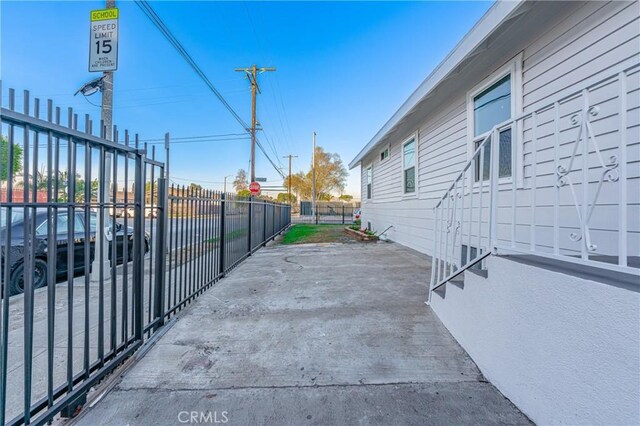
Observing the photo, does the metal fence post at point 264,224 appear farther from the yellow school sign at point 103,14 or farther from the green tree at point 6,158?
the green tree at point 6,158

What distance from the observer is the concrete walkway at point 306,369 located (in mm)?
1652

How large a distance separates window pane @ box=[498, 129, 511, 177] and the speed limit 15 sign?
5278 millimetres

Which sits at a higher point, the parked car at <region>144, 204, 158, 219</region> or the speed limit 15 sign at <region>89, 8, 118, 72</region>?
the speed limit 15 sign at <region>89, 8, 118, 72</region>

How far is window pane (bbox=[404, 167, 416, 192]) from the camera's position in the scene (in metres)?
6.89

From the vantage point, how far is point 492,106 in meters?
4.14

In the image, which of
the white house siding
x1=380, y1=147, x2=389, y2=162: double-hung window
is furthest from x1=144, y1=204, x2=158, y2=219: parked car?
x1=380, y1=147, x2=389, y2=162: double-hung window

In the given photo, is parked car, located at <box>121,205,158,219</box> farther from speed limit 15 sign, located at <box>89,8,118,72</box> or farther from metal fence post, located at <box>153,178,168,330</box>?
speed limit 15 sign, located at <box>89,8,118,72</box>

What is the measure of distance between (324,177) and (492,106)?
3043cm

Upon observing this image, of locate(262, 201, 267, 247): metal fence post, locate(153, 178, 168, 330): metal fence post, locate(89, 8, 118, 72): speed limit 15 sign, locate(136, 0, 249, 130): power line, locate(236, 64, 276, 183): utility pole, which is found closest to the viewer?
locate(153, 178, 168, 330): metal fence post

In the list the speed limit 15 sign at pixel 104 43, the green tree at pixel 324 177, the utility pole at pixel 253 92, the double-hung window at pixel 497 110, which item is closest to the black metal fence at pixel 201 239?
the speed limit 15 sign at pixel 104 43

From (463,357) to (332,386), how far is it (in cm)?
111

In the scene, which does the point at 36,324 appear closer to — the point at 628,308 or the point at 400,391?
the point at 400,391

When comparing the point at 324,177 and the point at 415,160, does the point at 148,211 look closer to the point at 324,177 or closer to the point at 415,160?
the point at 415,160

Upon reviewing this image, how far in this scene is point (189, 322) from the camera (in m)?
2.86
